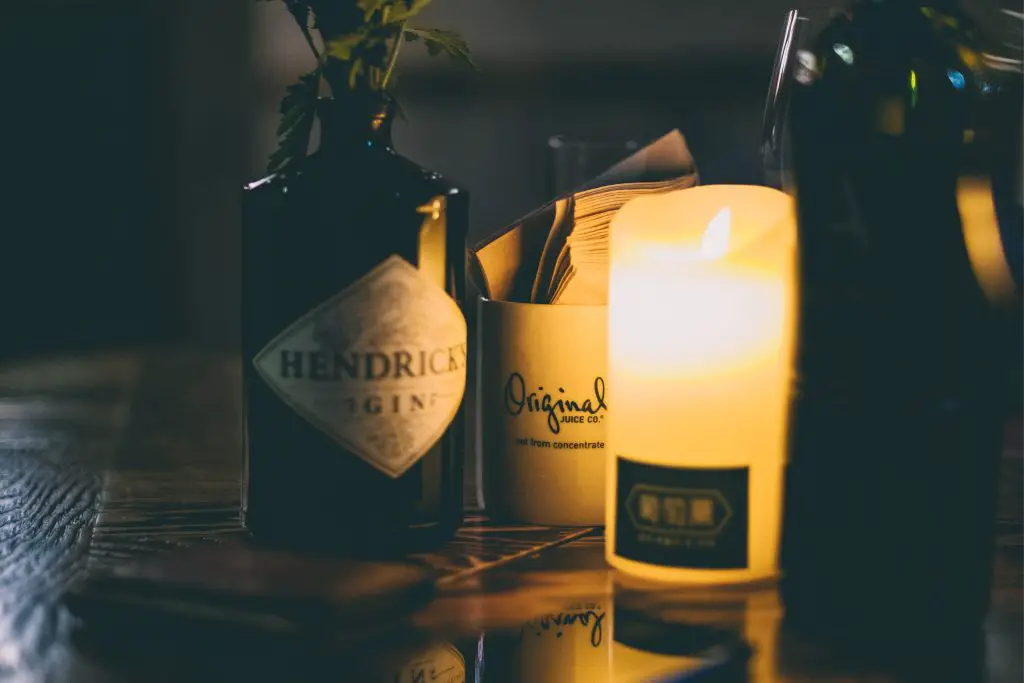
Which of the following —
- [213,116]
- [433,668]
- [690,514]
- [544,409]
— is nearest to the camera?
[433,668]

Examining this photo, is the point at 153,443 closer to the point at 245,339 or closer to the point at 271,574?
the point at 245,339

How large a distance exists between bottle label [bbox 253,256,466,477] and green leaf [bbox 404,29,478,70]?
12 cm

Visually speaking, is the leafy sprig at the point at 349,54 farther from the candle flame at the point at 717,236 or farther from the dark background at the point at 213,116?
the dark background at the point at 213,116

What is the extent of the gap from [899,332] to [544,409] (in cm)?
21

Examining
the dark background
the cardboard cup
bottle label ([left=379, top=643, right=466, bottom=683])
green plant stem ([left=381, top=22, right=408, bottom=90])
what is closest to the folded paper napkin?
the cardboard cup

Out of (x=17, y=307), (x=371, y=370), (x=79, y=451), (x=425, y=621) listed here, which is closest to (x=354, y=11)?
(x=371, y=370)

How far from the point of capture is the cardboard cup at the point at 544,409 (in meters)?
0.73

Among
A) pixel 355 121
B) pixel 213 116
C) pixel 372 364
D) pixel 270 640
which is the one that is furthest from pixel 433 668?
pixel 213 116

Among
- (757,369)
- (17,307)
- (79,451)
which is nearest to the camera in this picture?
(757,369)

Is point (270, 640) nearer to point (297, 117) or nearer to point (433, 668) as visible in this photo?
point (433, 668)

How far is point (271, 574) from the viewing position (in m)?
0.60

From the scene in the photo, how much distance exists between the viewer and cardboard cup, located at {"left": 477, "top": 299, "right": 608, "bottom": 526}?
2.39ft

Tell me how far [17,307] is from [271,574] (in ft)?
7.71

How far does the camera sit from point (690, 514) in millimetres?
629
